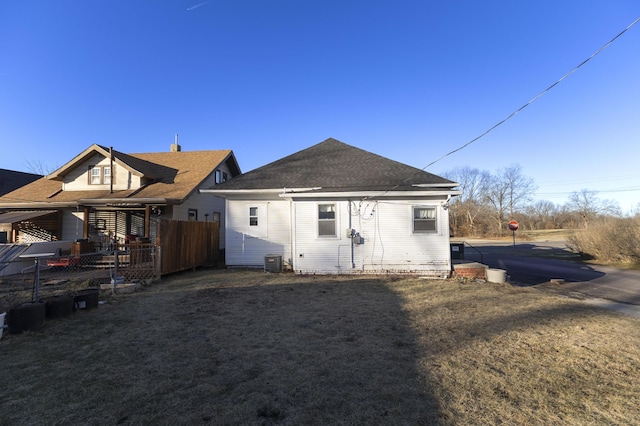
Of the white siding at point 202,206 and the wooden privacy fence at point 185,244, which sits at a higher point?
the white siding at point 202,206

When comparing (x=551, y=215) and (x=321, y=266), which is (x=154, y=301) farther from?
(x=551, y=215)

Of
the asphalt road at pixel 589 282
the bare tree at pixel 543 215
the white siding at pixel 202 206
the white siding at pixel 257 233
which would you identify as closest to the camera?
the asphalt road at pixel 589 282

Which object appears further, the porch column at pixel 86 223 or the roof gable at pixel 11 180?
the roof gable at pixel 11 180

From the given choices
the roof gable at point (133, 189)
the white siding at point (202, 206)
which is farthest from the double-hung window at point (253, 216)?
the white siding at point (202, 206)

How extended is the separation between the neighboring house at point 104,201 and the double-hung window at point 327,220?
6566mm

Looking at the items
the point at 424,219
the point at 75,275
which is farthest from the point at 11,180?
the point at 424,219

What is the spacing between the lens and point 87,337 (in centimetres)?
522

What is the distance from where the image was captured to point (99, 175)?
16.3 m

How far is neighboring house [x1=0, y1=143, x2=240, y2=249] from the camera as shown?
47.5 feet

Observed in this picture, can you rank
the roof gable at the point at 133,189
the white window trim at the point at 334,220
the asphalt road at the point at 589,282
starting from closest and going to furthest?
the asphalt road at the point at 589,282 < the white window trim at the point at 334,220 < the roof gable at the point at 133,189

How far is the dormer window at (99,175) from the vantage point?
16188 millimetres

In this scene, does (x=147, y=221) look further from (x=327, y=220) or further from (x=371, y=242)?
(x=371, y=242)

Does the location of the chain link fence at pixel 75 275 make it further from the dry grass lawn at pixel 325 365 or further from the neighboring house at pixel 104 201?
the dry grass lawn at pixel 325 365

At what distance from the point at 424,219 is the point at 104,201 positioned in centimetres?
1343
